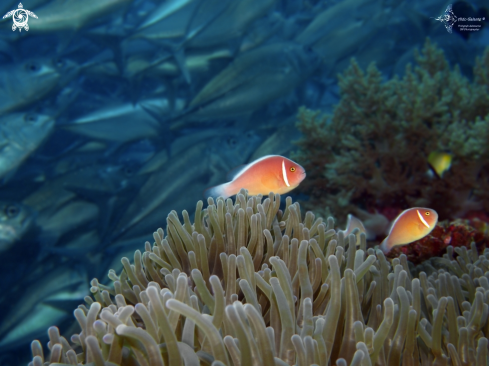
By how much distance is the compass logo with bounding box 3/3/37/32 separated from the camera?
5.25 meters

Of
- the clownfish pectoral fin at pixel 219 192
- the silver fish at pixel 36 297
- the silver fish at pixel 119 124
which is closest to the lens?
the clownfish pectoral fin at pixel 219 192

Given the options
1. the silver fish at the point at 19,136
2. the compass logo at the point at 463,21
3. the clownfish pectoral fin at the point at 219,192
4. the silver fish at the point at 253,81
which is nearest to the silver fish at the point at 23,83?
the silver fish at the point at 19,136

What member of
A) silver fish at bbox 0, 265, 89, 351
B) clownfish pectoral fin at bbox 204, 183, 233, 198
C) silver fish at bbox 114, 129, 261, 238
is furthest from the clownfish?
silver fish at bbox 0, 265, 89, 351

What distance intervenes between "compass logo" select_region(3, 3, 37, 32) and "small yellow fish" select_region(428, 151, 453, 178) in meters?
6.33

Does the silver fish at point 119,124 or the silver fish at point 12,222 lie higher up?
the silver fish at point 119,124

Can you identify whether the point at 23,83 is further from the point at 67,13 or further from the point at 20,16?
the point at 67,13

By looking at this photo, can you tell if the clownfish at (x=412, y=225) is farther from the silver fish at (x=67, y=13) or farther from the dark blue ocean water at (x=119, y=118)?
the silver fish at (x=67, y=13)

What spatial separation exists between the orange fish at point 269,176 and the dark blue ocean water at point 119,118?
3171 millimetres

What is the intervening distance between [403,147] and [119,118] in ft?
15.4

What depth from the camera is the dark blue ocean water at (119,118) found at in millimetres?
A: 5492

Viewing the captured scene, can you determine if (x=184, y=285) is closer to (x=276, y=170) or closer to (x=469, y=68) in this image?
(x=276, y=170)

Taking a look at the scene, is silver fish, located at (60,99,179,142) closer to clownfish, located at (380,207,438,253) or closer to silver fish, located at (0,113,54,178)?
silver fish, located at (0,113,54,178)

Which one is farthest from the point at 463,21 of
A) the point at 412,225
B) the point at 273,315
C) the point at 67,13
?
the point at 273,315

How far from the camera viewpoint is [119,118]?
19.6 ft
